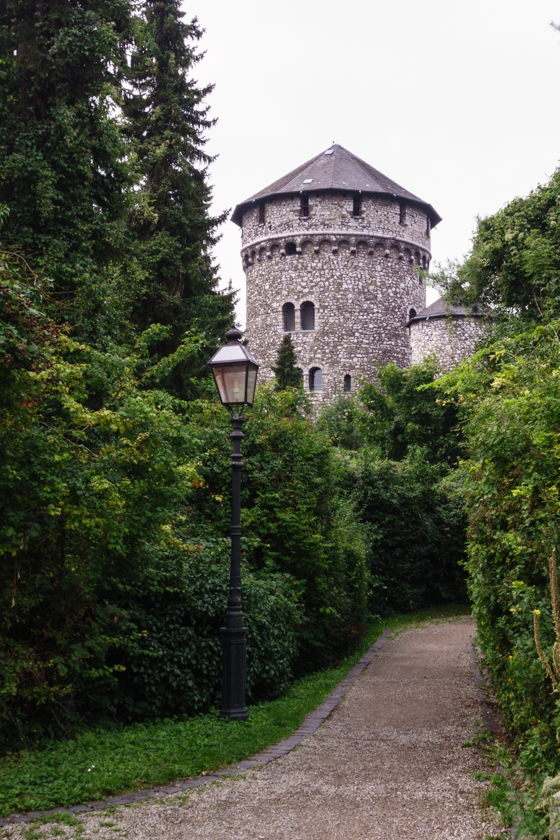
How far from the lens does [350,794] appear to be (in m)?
5.22

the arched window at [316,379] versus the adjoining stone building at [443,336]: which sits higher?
the adjoining stone building at [443,336]

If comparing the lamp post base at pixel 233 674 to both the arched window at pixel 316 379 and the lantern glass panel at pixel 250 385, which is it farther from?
the arched window at pixel 316 379

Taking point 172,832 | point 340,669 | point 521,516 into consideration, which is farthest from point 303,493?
point 172,832

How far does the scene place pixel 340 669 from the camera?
10.8 meters

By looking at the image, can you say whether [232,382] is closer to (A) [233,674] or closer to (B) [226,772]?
(A) [233,674]

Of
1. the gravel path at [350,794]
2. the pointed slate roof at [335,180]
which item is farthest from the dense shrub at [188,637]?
the pointed slate roof at [335,180]

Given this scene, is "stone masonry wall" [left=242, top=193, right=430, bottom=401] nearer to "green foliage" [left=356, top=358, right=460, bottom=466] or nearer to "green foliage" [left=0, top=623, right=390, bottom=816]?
"green foliage" [left=356, top=358, right=460, bottom=466]

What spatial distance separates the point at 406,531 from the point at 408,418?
937 centimetres

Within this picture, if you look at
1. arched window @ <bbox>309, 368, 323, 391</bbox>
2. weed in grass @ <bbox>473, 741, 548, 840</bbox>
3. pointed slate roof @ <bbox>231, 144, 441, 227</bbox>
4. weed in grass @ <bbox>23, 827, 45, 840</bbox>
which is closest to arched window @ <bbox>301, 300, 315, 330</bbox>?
arched window @ <bbox>309, 368, 323, 391</bbox>

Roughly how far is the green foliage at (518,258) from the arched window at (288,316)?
20365 millimetres

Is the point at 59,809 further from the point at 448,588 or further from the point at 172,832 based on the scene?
the point at 448,588

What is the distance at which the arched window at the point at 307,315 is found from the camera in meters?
38.8

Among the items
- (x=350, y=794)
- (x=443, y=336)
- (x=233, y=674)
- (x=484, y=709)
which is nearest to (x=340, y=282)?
(x=443, y=336)

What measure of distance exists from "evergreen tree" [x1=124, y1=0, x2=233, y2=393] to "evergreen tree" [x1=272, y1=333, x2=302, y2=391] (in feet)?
49.3
